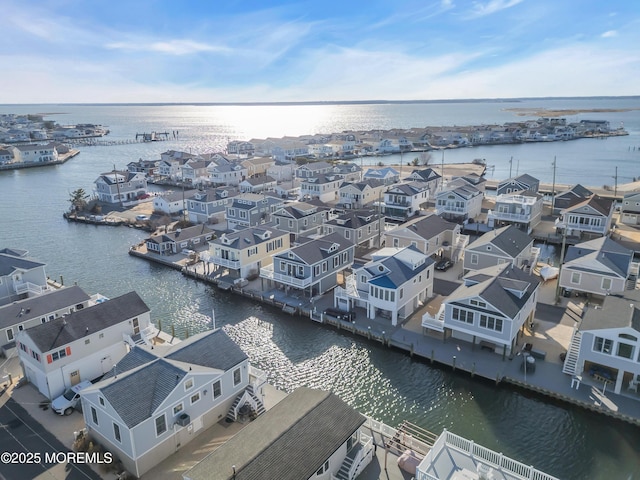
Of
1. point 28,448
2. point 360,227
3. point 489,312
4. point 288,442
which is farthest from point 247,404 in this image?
point 360,227

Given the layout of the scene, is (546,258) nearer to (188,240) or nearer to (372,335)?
(372,335)

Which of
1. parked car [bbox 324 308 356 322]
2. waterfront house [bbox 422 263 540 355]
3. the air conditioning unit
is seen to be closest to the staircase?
waterfront house [bbox 422 263 540 355]

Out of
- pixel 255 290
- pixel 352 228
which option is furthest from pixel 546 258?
pixel 255 290

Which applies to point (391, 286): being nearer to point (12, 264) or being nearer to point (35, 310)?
point (35, 310)

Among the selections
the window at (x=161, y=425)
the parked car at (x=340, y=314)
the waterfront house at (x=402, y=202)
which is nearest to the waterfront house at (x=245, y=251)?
the parked car at (x=340, y=314)

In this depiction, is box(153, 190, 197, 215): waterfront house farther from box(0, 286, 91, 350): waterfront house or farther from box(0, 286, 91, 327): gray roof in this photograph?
box(0, 286, 91, 350): waterfront house

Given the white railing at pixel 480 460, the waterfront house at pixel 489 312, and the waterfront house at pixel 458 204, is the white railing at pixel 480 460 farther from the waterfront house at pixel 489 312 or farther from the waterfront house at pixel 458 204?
the waterfront house at pixel 458 204
